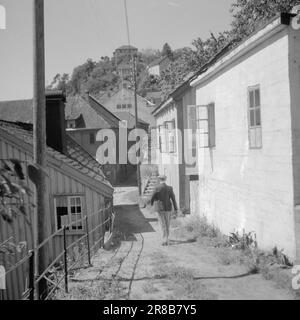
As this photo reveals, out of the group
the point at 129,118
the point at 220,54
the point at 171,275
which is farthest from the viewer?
the point at 129,118

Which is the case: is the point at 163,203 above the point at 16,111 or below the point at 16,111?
below

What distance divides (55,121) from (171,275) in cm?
1096

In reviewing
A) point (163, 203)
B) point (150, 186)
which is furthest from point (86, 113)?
point (163, 203)

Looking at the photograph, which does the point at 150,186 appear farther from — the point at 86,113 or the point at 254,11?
the point at 86,113

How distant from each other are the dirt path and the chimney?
6271mm

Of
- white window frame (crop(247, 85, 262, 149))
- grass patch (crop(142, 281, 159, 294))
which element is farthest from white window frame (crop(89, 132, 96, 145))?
grass patch (crop(142, 281, 159, 294))

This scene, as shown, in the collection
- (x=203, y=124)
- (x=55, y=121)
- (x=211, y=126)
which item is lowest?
(x=211, y=126)

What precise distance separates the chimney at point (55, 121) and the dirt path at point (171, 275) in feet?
20.6

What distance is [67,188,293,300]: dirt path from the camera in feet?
20.1

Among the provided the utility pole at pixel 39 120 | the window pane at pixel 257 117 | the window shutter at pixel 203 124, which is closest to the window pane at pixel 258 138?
the window pane at pixel 257 117

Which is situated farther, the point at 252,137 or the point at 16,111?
the point at 16,111

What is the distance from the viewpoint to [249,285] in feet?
21.4

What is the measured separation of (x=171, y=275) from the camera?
712cm

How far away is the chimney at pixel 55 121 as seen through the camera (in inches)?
624
